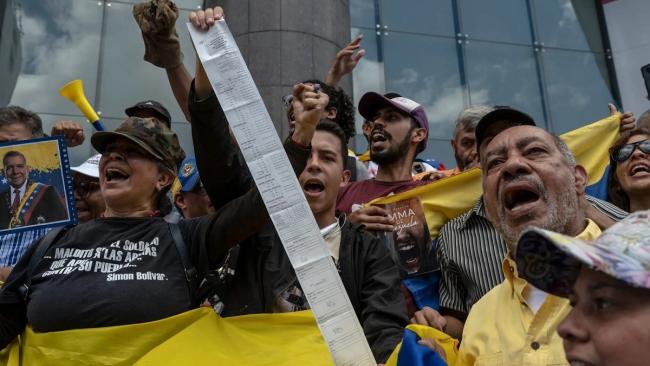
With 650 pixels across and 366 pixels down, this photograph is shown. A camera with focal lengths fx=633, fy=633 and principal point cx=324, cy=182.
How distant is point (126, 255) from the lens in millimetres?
2369

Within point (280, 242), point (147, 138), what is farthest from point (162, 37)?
point (280, 242)

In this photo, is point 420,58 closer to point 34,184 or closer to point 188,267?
point 34,184

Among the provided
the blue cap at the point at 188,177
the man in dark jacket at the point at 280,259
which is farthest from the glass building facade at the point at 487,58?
the man in dark jacket at the point at 280,259

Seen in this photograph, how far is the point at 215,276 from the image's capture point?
8.02 feet

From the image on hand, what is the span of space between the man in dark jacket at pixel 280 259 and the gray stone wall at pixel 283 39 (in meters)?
4.09

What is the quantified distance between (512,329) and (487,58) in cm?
1042

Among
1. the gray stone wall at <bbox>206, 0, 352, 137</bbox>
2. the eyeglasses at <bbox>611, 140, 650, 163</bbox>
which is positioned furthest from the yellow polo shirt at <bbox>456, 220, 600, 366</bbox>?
the gray stone wall at <bbox>206, 0, 352, 137</bbox>

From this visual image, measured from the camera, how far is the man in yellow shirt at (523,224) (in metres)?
2.03

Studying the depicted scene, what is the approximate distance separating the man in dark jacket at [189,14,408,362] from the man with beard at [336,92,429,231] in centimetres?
87

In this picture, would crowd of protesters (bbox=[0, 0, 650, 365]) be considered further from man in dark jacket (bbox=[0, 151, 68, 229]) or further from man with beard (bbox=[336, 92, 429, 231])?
man with beard (bbox=[336, 92, 429, 231])

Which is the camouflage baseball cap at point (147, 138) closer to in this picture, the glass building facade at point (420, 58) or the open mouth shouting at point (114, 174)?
the open mouth shouting at point (114, 174)

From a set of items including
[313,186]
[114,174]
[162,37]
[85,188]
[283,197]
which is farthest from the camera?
[85,188]

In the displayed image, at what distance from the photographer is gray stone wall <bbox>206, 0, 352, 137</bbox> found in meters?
6.71

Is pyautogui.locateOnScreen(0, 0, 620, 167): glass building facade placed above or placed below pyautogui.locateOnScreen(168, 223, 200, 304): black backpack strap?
above
